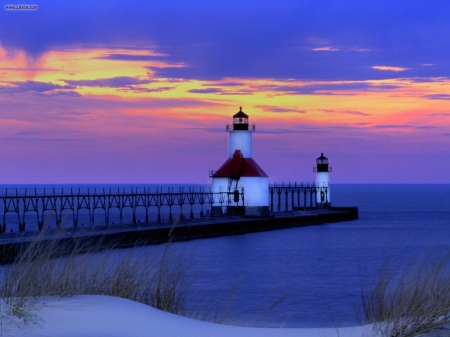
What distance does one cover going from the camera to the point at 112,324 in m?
7.14

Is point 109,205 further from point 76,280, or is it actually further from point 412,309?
point 412,309

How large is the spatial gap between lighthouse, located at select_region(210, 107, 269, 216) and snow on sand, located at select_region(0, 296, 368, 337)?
2204 inches

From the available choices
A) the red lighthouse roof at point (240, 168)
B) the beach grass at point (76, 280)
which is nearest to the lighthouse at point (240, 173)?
the red lighthouse roof at point (240, 168)

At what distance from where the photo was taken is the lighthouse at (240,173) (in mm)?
63781

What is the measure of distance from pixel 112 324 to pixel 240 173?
5673cm

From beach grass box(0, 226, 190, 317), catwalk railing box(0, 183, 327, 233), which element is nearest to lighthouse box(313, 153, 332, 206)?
catwalk railing box(0, 183, 327, 233)

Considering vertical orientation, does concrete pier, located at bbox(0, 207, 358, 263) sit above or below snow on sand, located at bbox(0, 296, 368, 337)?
below

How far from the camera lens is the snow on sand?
680cm

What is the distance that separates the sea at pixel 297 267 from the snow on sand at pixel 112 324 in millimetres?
845

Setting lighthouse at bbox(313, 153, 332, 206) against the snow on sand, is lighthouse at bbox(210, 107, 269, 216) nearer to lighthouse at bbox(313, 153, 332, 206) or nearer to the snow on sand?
lighthouse at bbox(313, 153, 332, 206)

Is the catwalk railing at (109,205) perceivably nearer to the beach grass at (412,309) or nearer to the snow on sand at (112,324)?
the snow on sand at (112,324)

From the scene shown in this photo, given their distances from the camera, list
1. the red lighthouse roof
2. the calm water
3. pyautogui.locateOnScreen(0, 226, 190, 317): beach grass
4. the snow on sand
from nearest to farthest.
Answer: the snow on sand
pyautogui.locateOnScreen(0, 226, 190, 317): beach grass
the calm water
the red lighthouse roof

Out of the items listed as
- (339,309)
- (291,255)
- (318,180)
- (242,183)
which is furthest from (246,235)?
(339,309)

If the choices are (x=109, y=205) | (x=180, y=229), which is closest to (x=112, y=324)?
(x=180, y=229)
